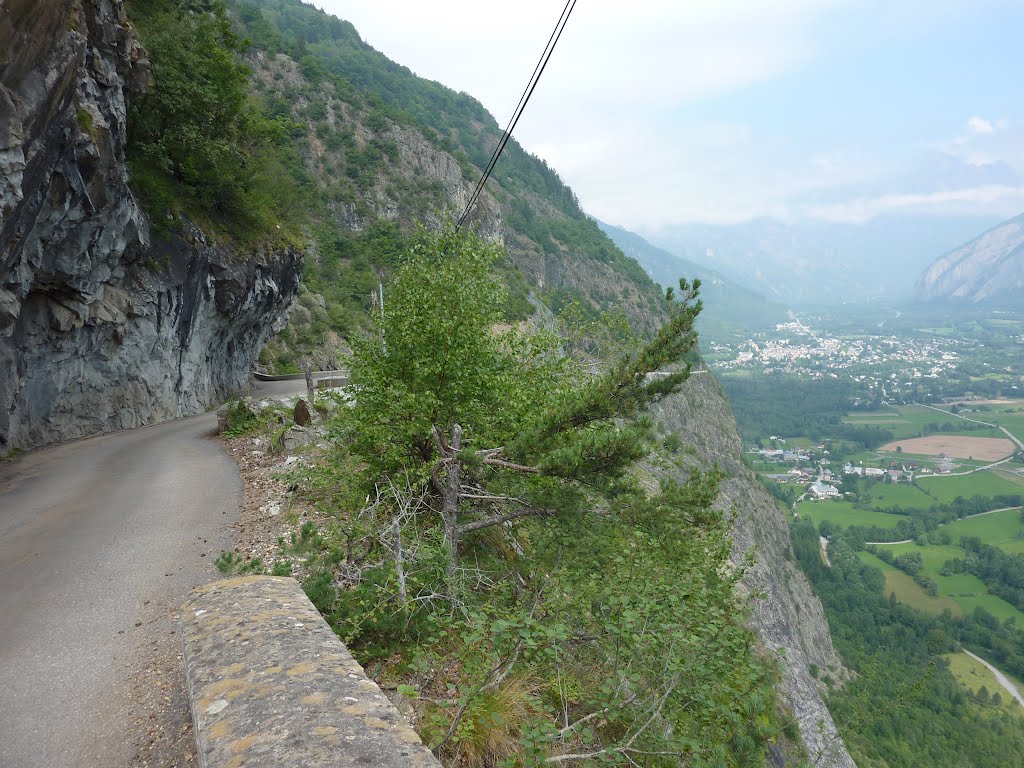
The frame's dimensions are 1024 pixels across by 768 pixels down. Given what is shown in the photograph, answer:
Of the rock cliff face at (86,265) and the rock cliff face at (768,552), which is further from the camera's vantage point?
the rock cliff face at (768,552)

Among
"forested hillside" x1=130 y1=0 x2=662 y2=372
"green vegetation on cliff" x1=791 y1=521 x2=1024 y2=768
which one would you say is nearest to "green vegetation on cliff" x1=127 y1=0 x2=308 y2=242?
"forested hillside" x1=130 y1=0 x2=662 y2=372

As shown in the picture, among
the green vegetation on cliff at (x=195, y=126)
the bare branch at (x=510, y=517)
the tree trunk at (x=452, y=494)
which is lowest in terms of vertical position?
the bare branch at (x=510, y=517)

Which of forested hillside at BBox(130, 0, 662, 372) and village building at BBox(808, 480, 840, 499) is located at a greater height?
forested hillside at BBox(130, 0, 662, 372)

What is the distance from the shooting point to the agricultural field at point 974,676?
4641 cm

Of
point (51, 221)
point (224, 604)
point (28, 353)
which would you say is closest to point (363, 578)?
point (224, 604)

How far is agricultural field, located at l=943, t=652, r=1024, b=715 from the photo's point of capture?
1827 inches

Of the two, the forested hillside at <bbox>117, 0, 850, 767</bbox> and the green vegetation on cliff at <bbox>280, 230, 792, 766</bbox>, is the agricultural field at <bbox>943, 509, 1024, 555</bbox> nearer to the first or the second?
the forested hillside at <bbox>117, 0, 850, 767</bbox>

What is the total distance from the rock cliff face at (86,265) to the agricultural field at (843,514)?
88.0 meters

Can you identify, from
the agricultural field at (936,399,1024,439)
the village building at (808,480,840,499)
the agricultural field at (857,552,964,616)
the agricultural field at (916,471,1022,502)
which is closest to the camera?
the agricultural field at (857,552,964,616)

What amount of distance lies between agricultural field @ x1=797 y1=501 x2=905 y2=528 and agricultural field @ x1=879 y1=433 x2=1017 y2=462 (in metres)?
42.1

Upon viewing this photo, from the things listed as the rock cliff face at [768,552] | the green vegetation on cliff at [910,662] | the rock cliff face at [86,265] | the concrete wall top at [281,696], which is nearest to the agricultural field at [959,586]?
the green vegetation on cliff at [910,662]

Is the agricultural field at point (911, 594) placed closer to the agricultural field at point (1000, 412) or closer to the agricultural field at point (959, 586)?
the agricultural field at point (959, 586)

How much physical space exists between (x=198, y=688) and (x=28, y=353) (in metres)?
15.3

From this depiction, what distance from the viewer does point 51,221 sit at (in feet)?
38.4
